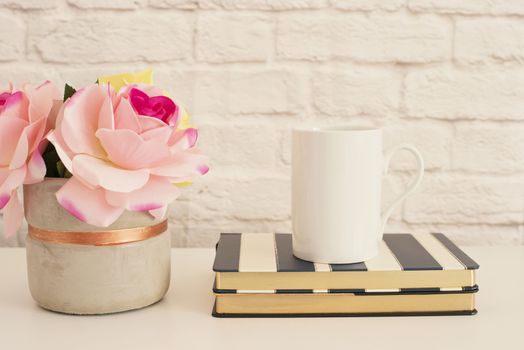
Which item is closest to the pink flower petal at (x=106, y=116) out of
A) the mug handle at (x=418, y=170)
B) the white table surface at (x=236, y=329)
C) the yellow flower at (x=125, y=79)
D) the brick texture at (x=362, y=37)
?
the yellow flower at (x=125, y=79)

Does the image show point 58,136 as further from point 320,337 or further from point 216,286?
point 320,337

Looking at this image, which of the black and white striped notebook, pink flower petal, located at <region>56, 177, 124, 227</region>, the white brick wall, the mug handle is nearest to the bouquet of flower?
pink flower petal, located at <region>56, 177, 124, 227</region>

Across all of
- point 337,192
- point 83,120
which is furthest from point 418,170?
point 83,120

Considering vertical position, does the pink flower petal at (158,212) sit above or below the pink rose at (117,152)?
below

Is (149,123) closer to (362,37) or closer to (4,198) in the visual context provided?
(4,198)

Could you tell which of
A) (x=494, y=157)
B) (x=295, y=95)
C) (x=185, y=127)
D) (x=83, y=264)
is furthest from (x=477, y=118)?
(x=83, y=264)

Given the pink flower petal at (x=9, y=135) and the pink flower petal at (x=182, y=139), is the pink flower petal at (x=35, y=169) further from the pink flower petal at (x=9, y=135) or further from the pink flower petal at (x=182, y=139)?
the pink flower petal at (x=182, y=139)

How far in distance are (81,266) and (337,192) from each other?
11.4 inches

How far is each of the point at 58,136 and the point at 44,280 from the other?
0.16 meters

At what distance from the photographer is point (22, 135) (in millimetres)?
651

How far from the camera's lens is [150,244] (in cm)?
70

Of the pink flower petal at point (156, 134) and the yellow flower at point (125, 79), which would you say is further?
the yellow flower at point (125, 79)

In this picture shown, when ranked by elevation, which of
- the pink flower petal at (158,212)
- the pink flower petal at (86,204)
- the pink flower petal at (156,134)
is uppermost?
the pink flower petal at (156,134)

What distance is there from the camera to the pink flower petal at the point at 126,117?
25.5 inches
